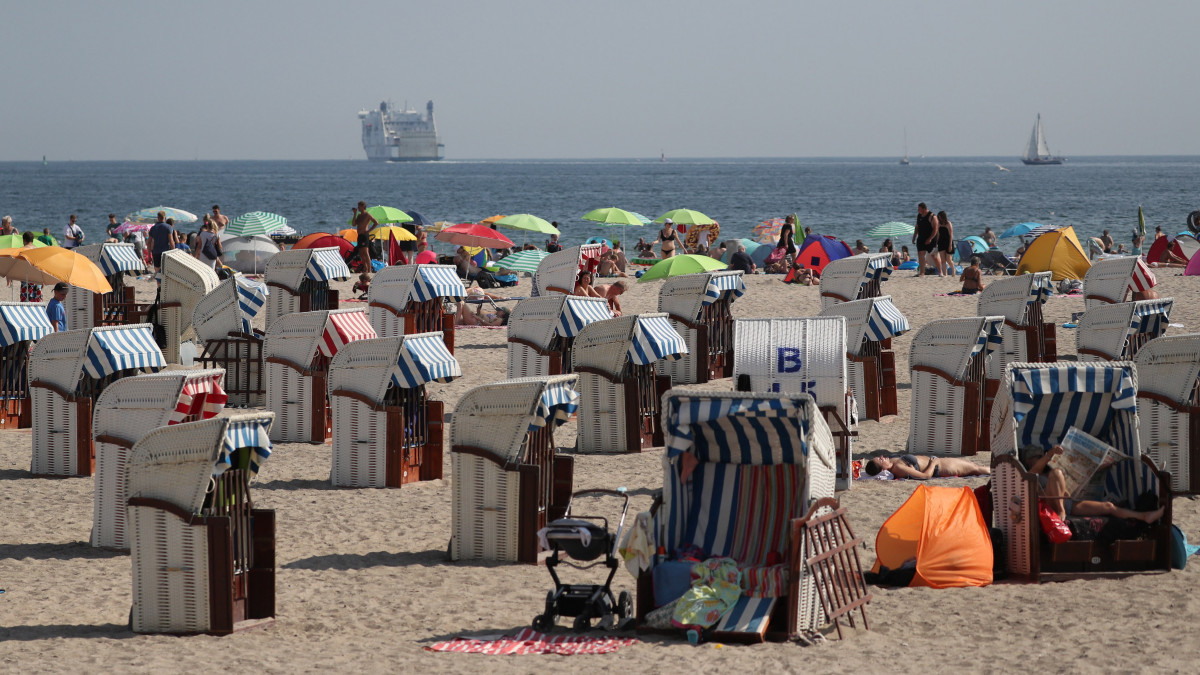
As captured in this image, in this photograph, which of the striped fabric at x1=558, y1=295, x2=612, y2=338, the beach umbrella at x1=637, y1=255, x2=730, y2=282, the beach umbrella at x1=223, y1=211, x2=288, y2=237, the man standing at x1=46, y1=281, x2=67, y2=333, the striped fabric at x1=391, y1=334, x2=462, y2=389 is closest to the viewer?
the striped fabric at x1=391, y1=334, x2=462, y2=389

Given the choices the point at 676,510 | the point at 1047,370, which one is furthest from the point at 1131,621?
the point at 676,510

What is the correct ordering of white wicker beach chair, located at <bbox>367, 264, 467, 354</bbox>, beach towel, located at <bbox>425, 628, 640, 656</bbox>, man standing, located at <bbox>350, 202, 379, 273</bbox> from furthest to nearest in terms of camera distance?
man standing, located at <bbox>350, 202, 379, 273</bbox>, white wicker beach chair, located at <bbox>367, 264, 467, 354</bbox>, beach towel, located at <bbox>425, 628, 640, 656</bbox>

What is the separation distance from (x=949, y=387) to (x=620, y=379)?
9.34 feet

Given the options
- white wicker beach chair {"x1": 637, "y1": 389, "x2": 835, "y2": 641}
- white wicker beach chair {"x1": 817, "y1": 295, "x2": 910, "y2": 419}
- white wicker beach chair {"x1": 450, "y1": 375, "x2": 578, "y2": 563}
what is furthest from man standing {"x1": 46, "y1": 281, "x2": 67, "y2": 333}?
white wicker beach chair {"x1": 637, "y1": 389, "x2": 835, "y2": 641}

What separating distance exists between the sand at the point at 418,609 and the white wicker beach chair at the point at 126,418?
0.75ft

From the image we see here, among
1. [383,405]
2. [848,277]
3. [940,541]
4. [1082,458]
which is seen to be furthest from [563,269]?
[940,541]

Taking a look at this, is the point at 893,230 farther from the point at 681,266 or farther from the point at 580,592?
the point at 580,592

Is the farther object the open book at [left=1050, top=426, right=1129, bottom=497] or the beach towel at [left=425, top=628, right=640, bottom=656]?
the open book at [left=1050, top=426, right=1129, bottom=497]

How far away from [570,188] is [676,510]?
116 meters

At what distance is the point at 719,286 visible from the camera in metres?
14.5

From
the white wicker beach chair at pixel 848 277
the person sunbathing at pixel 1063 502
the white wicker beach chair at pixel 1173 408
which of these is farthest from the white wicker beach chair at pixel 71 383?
the white wicker beach chair at pixel 848 277

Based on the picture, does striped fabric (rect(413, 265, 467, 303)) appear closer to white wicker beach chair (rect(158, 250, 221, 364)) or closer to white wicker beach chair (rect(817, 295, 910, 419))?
white wicker beach chair (rect(158, 250, 221, 364))

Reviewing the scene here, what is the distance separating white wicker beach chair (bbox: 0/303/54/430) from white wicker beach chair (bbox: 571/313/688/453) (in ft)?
16.5

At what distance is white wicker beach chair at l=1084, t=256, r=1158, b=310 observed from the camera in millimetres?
15742
